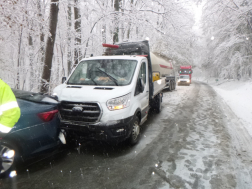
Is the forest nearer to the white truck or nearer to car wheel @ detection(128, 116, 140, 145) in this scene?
the white truck

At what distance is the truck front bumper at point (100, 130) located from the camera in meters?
4.15

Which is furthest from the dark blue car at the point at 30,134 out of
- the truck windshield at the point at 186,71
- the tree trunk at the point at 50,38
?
the truck windshield at the point at 186,71

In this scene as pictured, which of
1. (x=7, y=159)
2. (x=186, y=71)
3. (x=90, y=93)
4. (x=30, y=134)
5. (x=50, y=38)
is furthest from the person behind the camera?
(x=186, y=71)

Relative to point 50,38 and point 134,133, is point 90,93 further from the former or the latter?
point 50,38

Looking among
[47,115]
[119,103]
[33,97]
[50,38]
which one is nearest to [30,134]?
[47,115]

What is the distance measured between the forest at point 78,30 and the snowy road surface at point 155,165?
201 inches

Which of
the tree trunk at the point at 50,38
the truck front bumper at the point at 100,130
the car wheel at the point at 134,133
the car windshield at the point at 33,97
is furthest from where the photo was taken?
the tree trunk at the point at 50,38

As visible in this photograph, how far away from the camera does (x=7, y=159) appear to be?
3352 mm

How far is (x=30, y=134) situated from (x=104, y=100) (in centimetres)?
158

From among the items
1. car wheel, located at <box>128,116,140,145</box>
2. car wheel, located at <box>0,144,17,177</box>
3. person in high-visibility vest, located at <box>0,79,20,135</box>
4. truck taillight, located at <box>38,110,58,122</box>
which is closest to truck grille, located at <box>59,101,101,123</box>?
truck taillight, located at <box>38,110,58,122</box>

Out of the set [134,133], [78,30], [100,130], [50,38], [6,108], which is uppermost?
[78,30]

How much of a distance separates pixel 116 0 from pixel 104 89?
418 inches

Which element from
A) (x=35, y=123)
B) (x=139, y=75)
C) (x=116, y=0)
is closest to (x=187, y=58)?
(x=116, y=0)

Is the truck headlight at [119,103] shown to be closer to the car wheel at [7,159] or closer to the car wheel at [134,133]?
the car wheel at [134,133]
